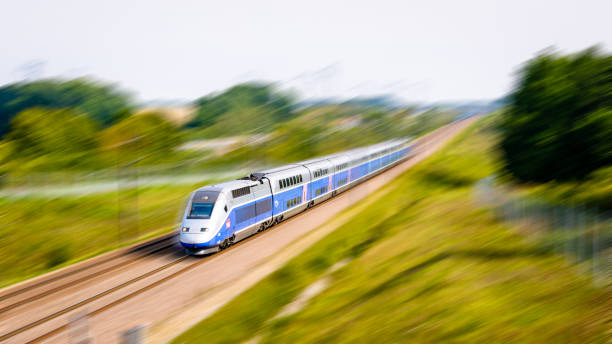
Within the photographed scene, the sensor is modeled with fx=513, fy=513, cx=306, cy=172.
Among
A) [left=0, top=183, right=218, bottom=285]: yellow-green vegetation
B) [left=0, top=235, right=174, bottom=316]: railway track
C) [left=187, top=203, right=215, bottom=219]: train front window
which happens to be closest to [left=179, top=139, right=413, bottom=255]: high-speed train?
[left=187, top=203, right=215, bottom=219]: train front window

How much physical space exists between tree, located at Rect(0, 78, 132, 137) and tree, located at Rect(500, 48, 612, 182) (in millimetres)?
65649

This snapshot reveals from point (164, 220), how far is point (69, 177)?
15.9 metres

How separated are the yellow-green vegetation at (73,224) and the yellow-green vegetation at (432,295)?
1408 cm

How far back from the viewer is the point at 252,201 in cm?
2602

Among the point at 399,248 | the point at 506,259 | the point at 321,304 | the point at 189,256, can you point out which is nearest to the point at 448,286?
the point at 506,259

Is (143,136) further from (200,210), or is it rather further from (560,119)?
(560,119)

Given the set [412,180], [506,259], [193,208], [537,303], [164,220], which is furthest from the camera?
[412,180]

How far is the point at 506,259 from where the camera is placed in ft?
51.3

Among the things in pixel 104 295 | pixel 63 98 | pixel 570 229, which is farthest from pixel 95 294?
pixel 63 98

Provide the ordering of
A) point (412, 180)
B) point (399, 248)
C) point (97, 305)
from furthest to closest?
point (412, 180)
point (399, 248)
point (97, 305)

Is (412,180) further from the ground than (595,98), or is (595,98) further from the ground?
(595,98)

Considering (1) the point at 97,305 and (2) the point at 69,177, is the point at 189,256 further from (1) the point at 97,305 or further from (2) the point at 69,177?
(2) the point at 69,177

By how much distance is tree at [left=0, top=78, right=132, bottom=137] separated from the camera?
82.1 meters

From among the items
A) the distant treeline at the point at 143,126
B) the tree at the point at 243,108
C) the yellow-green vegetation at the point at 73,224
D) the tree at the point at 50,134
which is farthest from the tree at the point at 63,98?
the yellow-green vegetation at the point at 73,224
